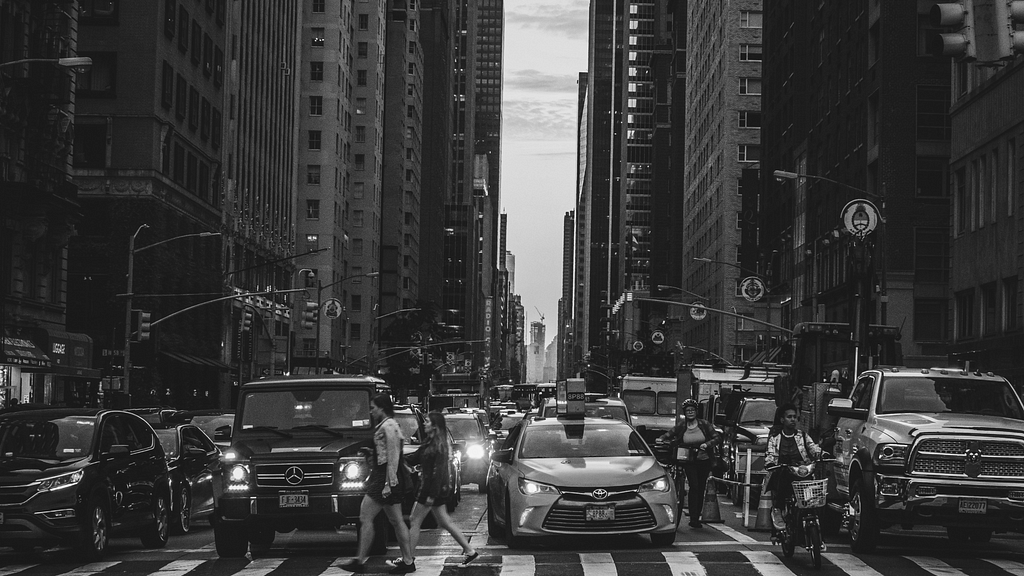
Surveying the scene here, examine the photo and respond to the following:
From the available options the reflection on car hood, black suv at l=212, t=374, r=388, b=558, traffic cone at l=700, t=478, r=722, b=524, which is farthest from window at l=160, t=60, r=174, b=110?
the reflection on car hood

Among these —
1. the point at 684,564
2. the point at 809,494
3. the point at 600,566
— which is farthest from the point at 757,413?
the point at 600,566

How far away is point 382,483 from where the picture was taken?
15.9 metres

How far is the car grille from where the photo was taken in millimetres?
17344

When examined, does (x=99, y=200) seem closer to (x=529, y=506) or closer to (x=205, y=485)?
(x=205, y=485)

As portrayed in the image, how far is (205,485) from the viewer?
23969 millimetres

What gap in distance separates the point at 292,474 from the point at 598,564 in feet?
13.6

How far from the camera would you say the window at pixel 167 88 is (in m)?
64.9

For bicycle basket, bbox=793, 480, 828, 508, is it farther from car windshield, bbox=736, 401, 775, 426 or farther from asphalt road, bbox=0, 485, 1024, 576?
car windshield, bbox=736, 401, 775, 426

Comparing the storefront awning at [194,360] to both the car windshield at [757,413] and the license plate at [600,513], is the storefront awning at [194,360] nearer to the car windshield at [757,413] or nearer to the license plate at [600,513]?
the car windshield at [757,413]

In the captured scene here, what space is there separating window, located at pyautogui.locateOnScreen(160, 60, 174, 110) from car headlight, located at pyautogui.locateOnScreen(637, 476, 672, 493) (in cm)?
5175

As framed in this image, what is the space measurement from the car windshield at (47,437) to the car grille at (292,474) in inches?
101

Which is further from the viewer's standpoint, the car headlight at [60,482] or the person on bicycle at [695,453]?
the person on bicycle at [695,453]

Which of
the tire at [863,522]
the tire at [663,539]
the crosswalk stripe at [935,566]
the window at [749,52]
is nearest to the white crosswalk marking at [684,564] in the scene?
the tire at [663,539]

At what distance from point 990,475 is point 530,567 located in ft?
18.9
